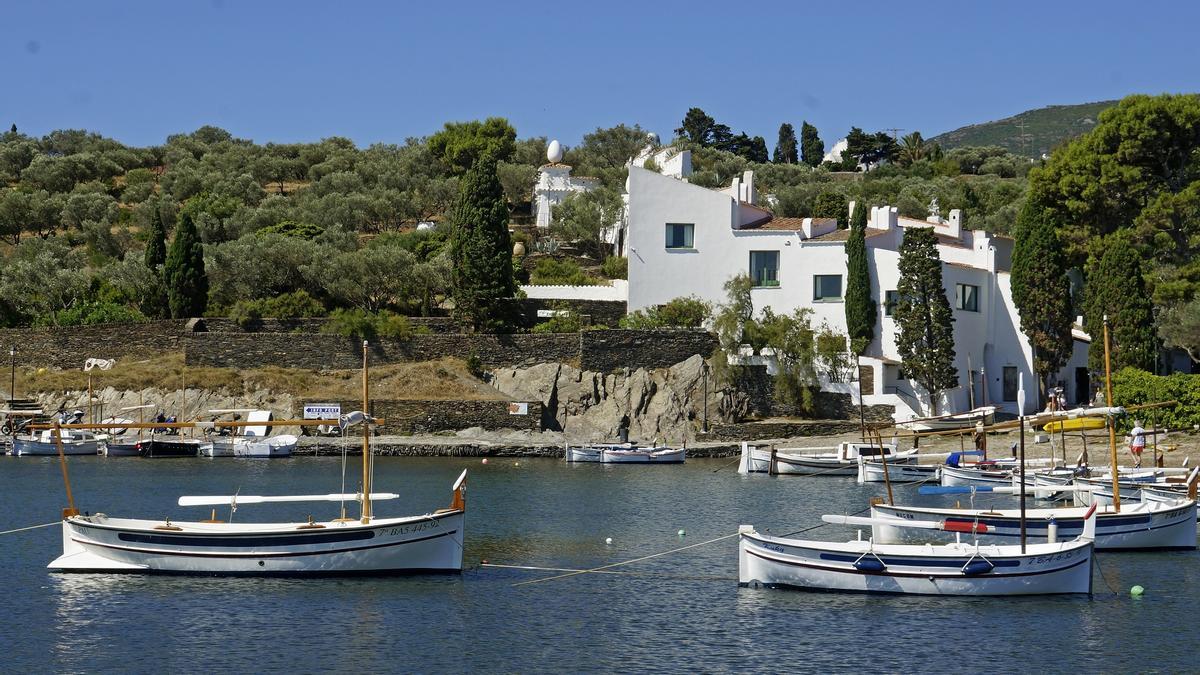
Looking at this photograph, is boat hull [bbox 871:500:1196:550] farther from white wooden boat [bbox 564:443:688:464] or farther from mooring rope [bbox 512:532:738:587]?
white wooden boat [bbox 564:443:688:464]

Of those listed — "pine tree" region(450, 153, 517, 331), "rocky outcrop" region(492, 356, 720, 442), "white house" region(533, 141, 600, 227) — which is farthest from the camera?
"white house" region(533, 141, 600, 227)

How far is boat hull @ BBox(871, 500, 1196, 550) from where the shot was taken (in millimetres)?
36312

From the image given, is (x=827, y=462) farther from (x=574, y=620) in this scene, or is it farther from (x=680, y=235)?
(x=574, y=620)

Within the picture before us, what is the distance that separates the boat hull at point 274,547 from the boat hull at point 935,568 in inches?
295

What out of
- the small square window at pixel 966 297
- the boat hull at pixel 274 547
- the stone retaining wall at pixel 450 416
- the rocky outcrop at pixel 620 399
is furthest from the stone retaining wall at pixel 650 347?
the boat hull at pixel 274 547

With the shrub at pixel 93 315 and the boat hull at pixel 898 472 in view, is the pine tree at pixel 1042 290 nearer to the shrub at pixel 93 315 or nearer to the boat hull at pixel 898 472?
the boat hull at pixel 898 472

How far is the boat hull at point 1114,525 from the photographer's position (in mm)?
36312

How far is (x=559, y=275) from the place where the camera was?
262ft

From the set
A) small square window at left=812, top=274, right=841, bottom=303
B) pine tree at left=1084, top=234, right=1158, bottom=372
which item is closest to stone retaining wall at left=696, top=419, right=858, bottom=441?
small square window at left=812, top=274, right=841, bottom=303

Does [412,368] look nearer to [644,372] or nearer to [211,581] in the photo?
[644,372]

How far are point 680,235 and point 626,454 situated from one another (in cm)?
1313

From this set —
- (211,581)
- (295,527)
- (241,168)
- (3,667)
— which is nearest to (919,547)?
(295,527)

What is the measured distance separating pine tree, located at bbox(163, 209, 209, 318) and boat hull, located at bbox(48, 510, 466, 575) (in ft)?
134

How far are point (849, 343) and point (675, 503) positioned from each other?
21.7 meters
